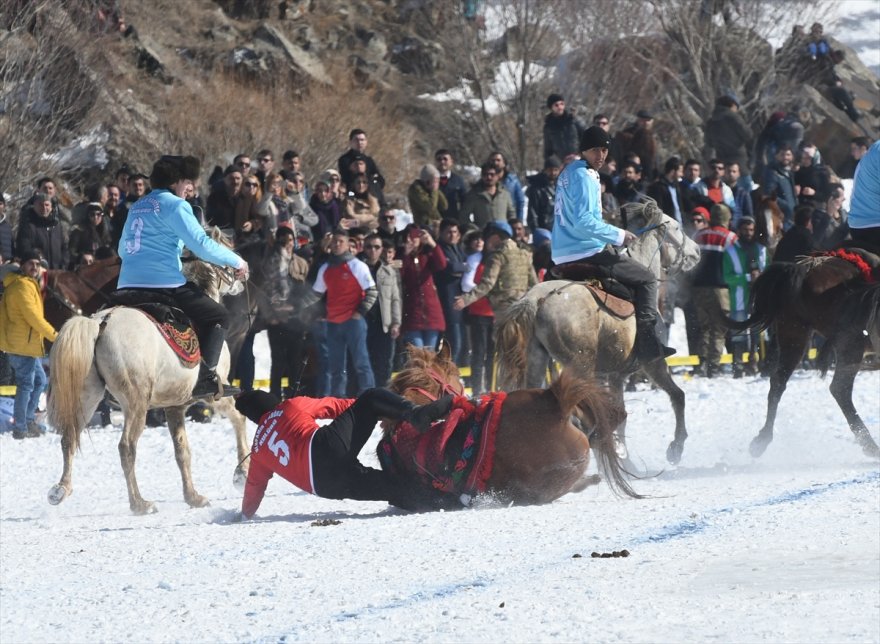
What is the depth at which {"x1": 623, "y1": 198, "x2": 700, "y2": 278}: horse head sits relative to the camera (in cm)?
1134

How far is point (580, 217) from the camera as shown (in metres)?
10.2

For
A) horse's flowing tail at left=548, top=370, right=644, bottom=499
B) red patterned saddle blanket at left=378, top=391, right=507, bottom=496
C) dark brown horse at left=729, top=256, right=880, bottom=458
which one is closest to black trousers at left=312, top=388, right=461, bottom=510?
red patterned saddle blanket at left=378, top=391, right=507, bottom=496

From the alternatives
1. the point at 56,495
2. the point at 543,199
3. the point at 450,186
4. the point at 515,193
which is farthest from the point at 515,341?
the point at 515,193

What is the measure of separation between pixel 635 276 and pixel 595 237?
0.51m

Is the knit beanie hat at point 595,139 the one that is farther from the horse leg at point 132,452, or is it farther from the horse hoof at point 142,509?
the horse hoof at point 142,509

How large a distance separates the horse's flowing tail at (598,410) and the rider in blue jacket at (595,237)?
2309mm

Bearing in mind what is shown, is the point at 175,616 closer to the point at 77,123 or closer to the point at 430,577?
the point at 430,577

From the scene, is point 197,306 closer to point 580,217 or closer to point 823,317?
point 580,217

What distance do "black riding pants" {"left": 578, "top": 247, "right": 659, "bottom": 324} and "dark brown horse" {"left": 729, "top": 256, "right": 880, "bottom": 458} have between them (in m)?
1.42

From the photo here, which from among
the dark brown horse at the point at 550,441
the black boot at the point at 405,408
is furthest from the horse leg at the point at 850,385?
the black boot at the point at 405,408

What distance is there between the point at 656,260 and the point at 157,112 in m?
18.1

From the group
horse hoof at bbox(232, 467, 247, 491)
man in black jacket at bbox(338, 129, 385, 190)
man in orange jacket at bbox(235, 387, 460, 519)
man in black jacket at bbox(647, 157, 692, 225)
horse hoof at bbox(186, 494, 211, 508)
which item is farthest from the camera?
man in black jacket at bbox(338, 129, 385, 190)

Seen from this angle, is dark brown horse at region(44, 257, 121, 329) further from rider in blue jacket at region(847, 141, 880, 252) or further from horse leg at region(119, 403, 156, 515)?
rider in blue jacket at region(847, 141, 880, 252)

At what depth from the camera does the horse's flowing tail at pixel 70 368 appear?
9.29 meters
